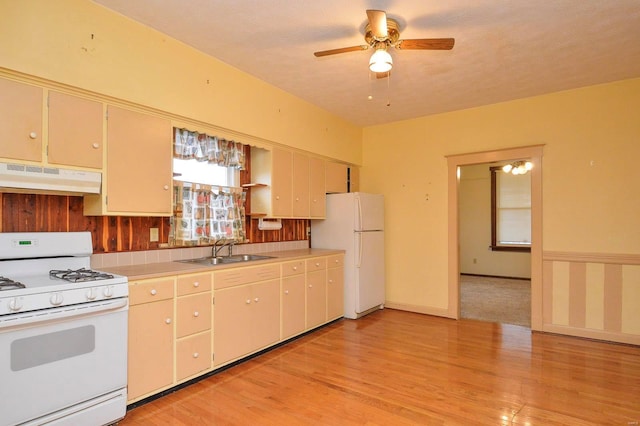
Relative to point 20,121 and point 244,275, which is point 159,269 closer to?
point 244,275

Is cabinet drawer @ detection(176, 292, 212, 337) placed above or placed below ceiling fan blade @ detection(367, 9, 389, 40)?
below

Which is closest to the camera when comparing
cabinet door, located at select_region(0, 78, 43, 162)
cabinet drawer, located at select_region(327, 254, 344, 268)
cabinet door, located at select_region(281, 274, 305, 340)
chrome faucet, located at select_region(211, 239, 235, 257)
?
cabinet door, located at select_region(0, 78, 43, 162)

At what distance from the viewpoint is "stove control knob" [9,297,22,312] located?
183 centimetres

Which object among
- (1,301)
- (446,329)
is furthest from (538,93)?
(1,301)

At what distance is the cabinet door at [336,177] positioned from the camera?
5.00m

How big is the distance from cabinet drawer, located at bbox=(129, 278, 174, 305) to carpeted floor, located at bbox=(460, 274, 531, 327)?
396 centimetres

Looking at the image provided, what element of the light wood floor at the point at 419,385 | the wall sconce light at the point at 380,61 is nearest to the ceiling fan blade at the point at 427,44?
the wall sconce light at the point at 380,61

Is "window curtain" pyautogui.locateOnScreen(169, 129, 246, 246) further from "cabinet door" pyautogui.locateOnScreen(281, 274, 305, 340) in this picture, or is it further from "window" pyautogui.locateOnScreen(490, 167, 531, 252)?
"window" pyautogui.locateOnScreen(490, 167, 531, 252)

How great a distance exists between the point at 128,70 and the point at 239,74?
1136mm

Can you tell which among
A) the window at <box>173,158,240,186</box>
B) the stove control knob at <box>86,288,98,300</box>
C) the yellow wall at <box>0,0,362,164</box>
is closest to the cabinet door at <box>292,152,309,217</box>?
the yellow wall at <box>0,0,362,164</box>

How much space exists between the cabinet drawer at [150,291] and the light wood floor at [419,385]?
752 millimetres

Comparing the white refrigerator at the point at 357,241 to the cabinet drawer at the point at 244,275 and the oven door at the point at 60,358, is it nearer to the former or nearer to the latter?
the cabinet drawer at the point at 244,275

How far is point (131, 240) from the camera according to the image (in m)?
2.97

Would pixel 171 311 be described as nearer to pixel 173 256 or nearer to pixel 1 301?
pixel 173 256
